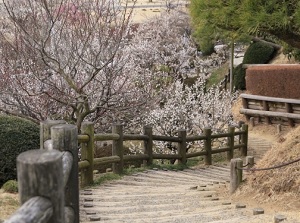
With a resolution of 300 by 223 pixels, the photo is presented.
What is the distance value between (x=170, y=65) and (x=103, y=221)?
18625 millimetres

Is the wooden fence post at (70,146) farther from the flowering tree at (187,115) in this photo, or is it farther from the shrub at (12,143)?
the flowering tree at (187,115)

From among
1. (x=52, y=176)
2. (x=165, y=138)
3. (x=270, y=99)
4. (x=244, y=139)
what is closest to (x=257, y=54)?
(x=270, y=99)

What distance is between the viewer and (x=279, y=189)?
7074mm

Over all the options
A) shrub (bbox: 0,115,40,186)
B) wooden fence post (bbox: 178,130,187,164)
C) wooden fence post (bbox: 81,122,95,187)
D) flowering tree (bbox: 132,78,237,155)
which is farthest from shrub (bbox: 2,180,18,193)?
flowering tree (bbox: 132,78,237,155)

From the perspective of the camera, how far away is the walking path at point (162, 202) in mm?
6176

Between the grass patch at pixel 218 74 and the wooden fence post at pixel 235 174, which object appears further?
the grass patch at pixel 218 74

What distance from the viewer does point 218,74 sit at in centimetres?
2898

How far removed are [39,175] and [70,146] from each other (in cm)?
168

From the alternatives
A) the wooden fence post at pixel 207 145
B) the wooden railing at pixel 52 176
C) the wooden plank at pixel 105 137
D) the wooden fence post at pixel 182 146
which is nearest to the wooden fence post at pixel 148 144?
the wooden fence post at pixel 182 146

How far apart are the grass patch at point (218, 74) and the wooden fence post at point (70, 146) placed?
23.8 meters

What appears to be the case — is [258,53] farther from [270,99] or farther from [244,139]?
[244,139]

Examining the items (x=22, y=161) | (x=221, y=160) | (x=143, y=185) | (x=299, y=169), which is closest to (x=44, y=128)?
(x=22, y=161)

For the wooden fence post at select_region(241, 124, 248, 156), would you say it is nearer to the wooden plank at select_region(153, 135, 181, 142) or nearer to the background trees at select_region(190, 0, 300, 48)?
the wooden plank at select_region(153, 135, 181, 142)

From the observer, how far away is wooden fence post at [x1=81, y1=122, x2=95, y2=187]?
8.70m
